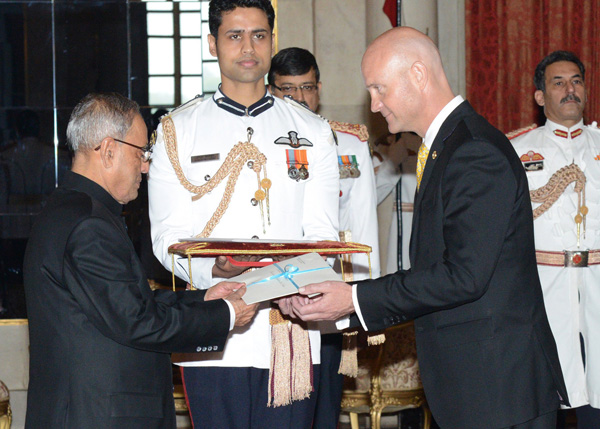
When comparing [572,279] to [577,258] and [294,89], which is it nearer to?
[577,258]

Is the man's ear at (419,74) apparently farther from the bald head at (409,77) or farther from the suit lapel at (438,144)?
the suit lapel at (438,144)

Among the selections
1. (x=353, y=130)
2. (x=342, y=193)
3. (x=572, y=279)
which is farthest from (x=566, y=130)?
(x=342, y=193)

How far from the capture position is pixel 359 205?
161 inches

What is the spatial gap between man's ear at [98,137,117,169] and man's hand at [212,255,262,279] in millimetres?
479

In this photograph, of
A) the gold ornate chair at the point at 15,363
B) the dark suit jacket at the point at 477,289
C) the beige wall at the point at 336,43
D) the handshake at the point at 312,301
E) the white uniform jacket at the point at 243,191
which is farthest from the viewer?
the beige wall at the point at 336,43

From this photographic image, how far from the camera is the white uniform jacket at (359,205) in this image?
13.3 ft

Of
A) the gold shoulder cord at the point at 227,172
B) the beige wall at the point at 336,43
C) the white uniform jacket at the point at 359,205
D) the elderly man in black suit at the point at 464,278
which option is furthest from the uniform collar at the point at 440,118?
the beige wall at the point at 336,43

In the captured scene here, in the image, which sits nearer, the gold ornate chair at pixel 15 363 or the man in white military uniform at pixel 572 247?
the man in white military uniform at pixel 572 247

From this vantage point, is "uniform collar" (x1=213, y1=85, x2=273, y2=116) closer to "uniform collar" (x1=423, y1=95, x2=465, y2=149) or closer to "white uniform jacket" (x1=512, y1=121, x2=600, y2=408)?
"uniform collar" (x1=423, y1=95, x2=465, y2=149)

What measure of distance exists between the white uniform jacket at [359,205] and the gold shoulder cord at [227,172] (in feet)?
4.07

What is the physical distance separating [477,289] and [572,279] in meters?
2.09

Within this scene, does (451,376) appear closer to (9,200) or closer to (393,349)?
(393,349)

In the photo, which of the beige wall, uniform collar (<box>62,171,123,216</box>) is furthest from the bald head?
the beige wall

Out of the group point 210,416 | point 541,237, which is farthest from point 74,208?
point 541,237
